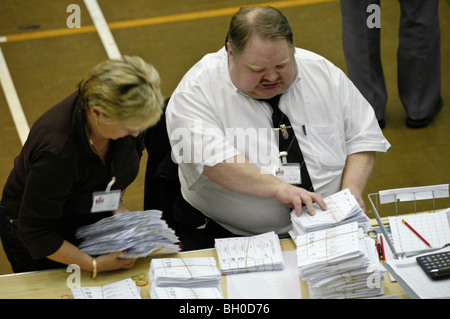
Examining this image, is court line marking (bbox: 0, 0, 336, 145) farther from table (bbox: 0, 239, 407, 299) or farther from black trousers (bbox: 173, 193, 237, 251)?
table (bbox: 0, 239, 407, 299)

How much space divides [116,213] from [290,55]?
97cm

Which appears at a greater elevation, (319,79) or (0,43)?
(0,43)

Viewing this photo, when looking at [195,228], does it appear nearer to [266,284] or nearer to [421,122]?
[266,284]

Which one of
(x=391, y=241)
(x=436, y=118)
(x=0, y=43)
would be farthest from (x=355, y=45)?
(x=0, y=43)

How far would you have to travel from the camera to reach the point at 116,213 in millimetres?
2848

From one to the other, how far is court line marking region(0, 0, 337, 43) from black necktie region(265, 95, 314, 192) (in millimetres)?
3365

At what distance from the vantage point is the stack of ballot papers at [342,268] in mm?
2387

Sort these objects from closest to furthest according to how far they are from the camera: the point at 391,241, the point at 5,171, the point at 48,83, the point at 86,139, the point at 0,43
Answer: the point at 86,139
the point at 391,241
the point at 5,171
the point at 48,83
the point at 0,43

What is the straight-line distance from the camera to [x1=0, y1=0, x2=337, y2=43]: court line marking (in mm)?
6117

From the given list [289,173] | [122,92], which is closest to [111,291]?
[122,92]

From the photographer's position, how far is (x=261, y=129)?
303 cm

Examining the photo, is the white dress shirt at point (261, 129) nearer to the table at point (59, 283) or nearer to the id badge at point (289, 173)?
the id badge at point (289, 173)

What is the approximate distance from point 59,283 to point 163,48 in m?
3.54
